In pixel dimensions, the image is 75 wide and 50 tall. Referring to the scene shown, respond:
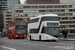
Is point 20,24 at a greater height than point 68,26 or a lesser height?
greater

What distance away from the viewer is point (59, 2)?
384 ft

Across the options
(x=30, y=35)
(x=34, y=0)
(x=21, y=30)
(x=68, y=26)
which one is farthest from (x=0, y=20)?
(x=30, y=35)

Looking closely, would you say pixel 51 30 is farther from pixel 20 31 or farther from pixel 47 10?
pixel 47 10

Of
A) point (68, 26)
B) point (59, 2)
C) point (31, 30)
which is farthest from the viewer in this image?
point (59, 2)

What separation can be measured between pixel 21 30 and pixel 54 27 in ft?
58.7

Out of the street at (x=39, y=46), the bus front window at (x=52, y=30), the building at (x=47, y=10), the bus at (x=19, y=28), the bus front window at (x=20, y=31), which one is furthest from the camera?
the building at (x=47, y=10)

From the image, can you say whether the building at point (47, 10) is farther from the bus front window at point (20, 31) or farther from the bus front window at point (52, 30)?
the bus front window at point (52, 30)

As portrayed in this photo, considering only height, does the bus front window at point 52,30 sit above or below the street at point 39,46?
below

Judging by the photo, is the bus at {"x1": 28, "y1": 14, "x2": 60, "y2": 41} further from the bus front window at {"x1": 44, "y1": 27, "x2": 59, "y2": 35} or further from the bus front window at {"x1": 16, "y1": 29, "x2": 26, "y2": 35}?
the bus front window at {"x1": 16, "y1": 29, "x2": 26, "y2": 35}

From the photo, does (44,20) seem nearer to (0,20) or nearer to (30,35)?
(30,35)

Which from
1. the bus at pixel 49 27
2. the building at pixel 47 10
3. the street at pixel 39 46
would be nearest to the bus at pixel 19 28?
the bus at pixel 49 27

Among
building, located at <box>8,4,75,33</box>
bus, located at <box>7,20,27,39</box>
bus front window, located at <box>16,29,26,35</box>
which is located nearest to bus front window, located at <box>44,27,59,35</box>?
bus, located at <box>7,20,27,39</box>

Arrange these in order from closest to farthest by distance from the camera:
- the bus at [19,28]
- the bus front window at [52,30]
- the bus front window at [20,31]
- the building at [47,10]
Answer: the bus front window at [52,30], the bus at [19,28], the bus front window at [20,31], the building at [47,10]

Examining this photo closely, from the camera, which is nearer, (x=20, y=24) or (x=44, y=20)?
(x=44, y=20)
